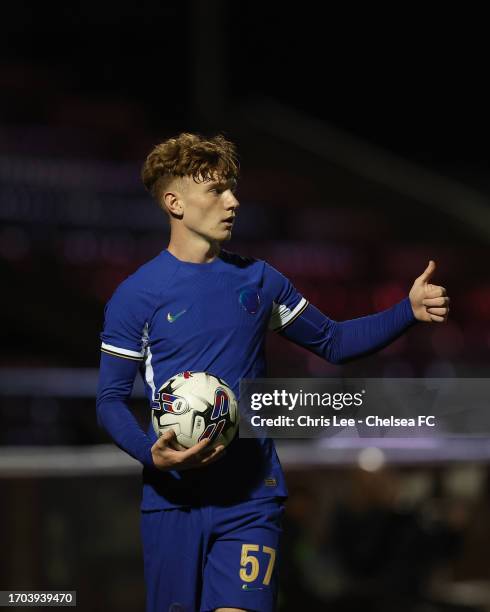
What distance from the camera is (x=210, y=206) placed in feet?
9.41

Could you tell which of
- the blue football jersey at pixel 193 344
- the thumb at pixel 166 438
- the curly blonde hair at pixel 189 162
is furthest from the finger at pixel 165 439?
the curly blonde hair at pixel 189 162

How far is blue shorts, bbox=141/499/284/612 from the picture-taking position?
279 cm

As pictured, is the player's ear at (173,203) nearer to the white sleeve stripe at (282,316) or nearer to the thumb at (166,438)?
the white sleeve stripe at (282,316)

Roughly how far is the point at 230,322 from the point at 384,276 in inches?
431

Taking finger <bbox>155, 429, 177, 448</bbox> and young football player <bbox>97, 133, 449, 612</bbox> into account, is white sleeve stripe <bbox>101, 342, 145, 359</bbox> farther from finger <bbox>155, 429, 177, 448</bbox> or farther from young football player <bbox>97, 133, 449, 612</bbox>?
finger <bbox>155, 429, 177, 448</bbox>

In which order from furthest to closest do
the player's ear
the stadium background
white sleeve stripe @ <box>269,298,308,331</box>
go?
the stadium background, white sleeve stripe @ <box>269,298,308,331</box>, the player's ear

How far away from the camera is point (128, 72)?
16.7 meters

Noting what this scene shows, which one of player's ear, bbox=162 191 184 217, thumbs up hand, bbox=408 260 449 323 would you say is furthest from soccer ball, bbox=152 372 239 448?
thumbs up hand, bbox=408 260 449 323

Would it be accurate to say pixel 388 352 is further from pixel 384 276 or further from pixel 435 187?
pixel 435 187

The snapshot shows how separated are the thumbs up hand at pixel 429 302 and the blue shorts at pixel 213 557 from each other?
630 mm

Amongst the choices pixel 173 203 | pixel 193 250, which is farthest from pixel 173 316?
pixel 173 203

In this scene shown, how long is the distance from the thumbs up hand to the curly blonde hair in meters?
0.57

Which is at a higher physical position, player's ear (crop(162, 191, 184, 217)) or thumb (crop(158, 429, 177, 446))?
player's ear (crop(162, 191, 184, 217))

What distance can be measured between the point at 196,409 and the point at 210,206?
543 millimetres
